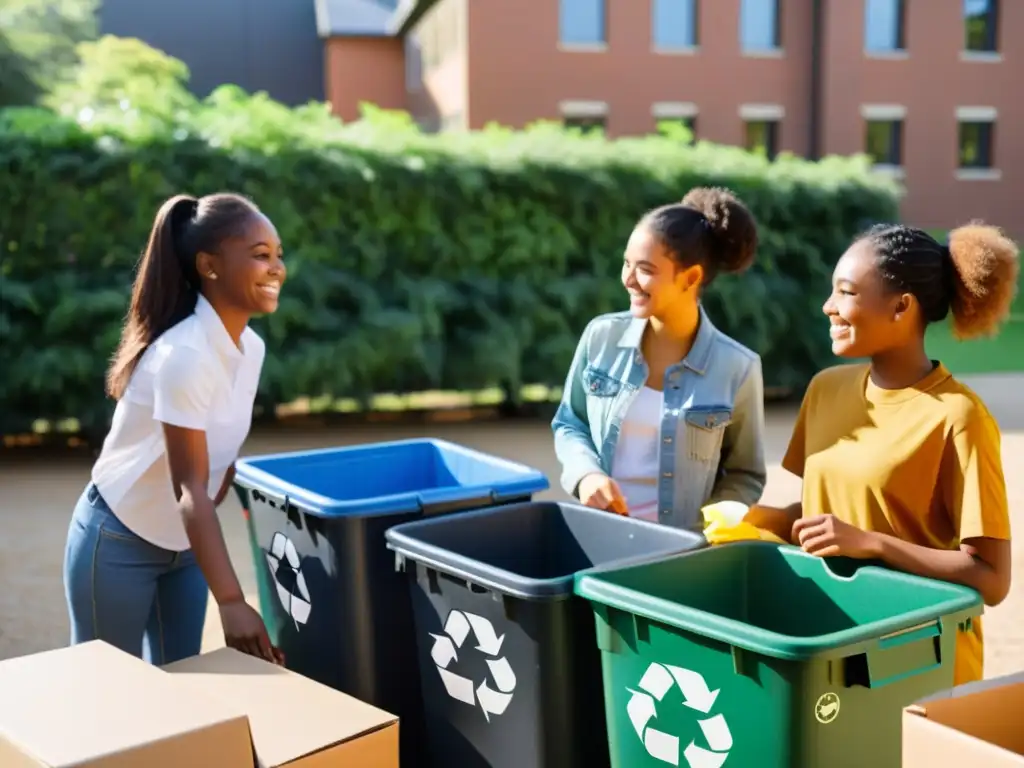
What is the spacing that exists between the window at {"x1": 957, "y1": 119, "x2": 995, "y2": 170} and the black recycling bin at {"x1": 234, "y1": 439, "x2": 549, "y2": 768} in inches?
970

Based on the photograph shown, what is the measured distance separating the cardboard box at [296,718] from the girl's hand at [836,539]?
2.79 feet

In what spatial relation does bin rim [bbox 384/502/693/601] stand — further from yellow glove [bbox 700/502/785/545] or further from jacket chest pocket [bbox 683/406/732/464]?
jacket chest pocket [bbox 683/406/732/464]

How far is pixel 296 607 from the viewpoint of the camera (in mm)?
2797

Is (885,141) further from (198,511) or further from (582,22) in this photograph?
(198,511)

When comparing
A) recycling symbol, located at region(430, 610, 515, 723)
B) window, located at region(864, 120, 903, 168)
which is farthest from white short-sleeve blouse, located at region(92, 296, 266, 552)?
window, located at region(864, 120, 903, 168)

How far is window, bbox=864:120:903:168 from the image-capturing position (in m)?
24.1

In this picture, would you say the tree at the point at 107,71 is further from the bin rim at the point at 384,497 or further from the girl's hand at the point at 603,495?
the girl's hand at the point at 603,495

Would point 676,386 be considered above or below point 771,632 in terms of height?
above

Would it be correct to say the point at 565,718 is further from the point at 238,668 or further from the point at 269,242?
the point at 269,242

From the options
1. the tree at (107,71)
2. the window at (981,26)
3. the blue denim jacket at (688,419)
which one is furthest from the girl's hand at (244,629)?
the window at (981,26)

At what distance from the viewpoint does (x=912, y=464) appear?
224cm

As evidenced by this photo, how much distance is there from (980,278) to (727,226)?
0.80 metres

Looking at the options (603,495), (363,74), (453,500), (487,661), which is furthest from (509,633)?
(363,74)

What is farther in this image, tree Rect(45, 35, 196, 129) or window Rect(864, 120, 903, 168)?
window Rect(864, 120, 903, 168)
